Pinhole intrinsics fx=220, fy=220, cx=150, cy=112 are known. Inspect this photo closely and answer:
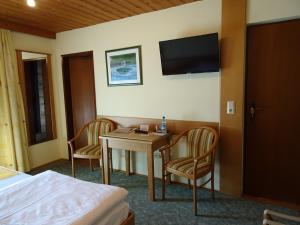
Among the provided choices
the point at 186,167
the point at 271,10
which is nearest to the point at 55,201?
the point at 186,167

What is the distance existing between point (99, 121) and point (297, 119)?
2.72 metres

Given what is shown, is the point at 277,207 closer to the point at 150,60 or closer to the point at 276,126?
the point at 276,126

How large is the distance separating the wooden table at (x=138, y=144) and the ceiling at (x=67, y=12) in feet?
5.45

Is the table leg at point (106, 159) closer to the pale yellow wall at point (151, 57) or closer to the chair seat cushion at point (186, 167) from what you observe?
the pale yellow wall at point (151, 57)

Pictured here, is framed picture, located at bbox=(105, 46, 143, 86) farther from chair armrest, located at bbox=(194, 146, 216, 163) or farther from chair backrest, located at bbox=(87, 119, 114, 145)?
chair armrest, located at bbox=(194, 146, 216, 163)

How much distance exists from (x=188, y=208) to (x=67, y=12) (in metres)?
2.90

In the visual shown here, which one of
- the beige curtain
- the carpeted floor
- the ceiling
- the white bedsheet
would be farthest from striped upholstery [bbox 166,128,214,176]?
the beige curtain

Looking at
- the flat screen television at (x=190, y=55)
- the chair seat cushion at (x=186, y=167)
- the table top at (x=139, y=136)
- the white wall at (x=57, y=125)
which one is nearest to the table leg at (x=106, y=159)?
the table top at (x=139, y=136)

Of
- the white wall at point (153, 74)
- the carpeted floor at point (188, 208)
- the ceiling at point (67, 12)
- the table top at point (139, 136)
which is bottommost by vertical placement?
the carpeted floor at point (188, 208)

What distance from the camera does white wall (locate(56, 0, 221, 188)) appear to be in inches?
108

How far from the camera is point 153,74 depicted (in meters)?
3.14

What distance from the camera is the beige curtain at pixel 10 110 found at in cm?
322

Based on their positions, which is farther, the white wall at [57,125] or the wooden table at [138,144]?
the white wall at [57,125]

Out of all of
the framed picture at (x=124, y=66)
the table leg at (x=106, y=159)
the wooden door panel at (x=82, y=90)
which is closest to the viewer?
the table leg at (x=106, y=159)
